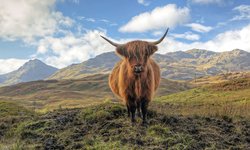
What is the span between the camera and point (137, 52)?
10.1 meters

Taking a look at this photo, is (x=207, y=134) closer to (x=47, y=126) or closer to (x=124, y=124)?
(x=124, y=124)

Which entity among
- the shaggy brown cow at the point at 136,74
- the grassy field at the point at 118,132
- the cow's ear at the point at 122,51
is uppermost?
the cow's ear at the point at 122,51

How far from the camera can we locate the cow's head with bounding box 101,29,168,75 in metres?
9.84

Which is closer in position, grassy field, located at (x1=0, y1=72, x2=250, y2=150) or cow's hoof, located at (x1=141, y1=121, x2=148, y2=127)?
grassy field, located at (x1=0, y1=72, x2=250, y2=150)

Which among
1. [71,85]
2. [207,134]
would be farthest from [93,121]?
[71,85]

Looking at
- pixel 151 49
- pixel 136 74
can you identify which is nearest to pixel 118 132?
pixel 136 74

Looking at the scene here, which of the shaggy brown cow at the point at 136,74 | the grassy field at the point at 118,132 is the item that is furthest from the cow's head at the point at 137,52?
the grassy field at the point at 118,132

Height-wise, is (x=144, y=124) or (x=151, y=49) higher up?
(x=151, y=49)

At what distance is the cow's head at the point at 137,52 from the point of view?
9844mm

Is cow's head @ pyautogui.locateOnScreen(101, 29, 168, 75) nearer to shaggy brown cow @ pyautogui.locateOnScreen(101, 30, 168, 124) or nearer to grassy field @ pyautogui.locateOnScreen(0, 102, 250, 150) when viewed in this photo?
shaggy brown cow @ pyautogui.locateOnScreen(101, 30, 168, 124)

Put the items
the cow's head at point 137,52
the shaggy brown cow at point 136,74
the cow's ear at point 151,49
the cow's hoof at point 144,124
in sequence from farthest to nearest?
the cow's hoof at point 144,124, the cow's ear at point 151,49, the shaggy brown cow at point 136,74, the cow's head at point 137,52

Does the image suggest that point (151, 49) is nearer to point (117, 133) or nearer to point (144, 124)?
point (144, 124)

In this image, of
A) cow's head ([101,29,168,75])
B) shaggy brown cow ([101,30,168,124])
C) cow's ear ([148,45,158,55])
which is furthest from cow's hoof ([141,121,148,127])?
cow's ear ([148,45,158,55])

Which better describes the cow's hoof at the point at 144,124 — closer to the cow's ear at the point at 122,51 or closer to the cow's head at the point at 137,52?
the cow's head at the point at 137,52
